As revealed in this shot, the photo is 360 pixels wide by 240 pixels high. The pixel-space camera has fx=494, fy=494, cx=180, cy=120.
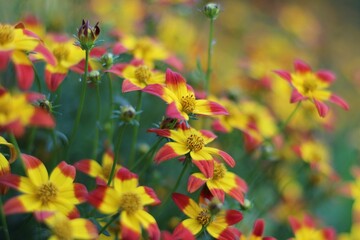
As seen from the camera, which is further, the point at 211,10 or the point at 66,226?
the point at 211,10

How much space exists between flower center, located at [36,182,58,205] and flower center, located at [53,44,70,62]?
1.33ft

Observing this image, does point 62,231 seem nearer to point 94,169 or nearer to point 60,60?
point 94,169

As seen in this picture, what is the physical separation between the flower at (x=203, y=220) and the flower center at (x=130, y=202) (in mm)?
105

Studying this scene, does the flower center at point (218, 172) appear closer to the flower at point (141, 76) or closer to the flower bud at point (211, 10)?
the flower at point (141, 76)

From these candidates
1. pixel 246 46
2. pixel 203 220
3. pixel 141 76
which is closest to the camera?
pixel 203 220

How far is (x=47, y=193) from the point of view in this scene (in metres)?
0.95

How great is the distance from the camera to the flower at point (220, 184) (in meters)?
1.06

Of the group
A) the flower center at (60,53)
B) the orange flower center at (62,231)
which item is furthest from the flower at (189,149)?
the flower center at (60,53)

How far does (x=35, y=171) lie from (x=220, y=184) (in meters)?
0.40

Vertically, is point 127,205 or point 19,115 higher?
point 19,115

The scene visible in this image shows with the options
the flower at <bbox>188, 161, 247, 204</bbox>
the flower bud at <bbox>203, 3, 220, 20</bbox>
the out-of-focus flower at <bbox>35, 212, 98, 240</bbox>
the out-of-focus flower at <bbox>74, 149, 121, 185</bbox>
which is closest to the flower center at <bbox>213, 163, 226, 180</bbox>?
the flower at <bbox>188, 161, 247, 204</bbox>

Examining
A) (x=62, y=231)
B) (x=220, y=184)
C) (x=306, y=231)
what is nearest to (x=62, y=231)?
(x=62, y=231)

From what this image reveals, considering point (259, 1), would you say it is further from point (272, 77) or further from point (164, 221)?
point (164, 221)

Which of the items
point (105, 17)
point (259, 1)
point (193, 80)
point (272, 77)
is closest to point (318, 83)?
point (193, 80)
